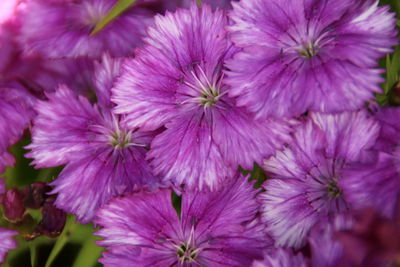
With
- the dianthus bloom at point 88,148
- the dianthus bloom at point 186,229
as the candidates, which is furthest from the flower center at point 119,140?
the dianthus bloom at point 186,229

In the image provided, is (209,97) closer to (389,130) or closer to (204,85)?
(204,85)

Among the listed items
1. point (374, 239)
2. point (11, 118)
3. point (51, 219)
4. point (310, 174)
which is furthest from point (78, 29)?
point (374, 239)

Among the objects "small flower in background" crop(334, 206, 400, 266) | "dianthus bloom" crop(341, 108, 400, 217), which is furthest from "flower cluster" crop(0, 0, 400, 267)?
"small flower in background" crop(334, 206, 400, 266)

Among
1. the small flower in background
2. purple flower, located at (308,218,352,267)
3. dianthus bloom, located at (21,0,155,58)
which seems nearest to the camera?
the small flower in background

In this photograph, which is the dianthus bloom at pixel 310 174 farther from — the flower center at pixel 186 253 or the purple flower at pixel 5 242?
the purple flower at pixel 5 242

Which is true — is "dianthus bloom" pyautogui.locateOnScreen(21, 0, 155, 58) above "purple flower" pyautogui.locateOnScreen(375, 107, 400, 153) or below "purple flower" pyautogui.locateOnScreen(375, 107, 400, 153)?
above

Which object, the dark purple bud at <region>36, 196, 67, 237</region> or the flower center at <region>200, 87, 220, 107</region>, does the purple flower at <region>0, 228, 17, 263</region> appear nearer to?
the dark purple bud at <region>36, 196, 67, 237</region>
